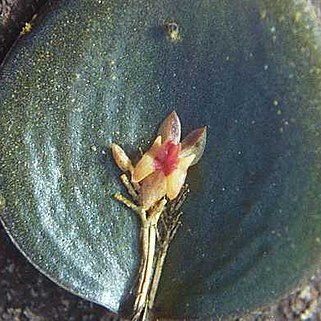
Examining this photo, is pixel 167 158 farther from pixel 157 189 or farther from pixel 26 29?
pixel 26 29

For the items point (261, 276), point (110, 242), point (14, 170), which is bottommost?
point (261, 276)

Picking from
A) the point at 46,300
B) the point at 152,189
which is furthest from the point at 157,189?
the point at 46,300

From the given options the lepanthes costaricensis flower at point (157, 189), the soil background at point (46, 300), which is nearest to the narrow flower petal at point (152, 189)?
the lepanthes costaricensis flower at point (157, 189)

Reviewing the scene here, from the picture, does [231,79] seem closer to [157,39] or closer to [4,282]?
[157,39]

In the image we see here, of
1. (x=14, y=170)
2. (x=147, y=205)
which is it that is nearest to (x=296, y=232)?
(x=147, y=205)

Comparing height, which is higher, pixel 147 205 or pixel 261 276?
pixel 147 205

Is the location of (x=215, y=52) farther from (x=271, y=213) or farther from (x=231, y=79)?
(x=271, y=213)

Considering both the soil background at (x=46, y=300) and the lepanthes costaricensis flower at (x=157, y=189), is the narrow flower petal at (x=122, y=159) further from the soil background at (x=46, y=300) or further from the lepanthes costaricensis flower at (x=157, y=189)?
the soil background at (x=46, y=300)

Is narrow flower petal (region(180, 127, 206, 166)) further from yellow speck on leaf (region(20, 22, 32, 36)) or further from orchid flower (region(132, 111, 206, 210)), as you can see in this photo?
yellow speck on leaf (region(20, 22, 32, 36))
